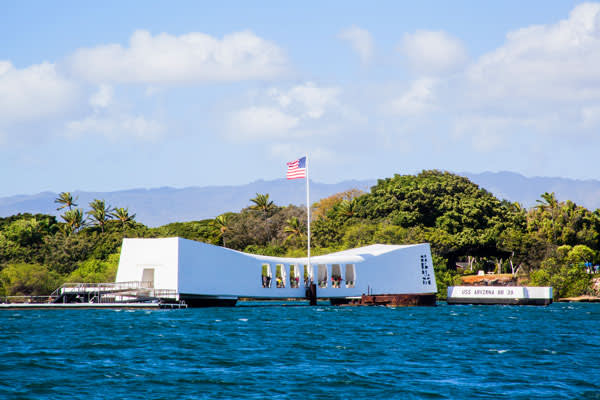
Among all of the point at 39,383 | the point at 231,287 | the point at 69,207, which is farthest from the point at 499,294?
the point at 69,207

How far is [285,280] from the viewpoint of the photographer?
51344mm

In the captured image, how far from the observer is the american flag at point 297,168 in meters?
48.5

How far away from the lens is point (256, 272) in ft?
160

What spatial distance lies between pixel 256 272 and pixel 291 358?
26754 mm

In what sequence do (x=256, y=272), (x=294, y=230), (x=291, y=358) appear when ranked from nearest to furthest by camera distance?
1. (x=291, y=358)
2. (x=256, y=272)
3. (x=294, y=230)

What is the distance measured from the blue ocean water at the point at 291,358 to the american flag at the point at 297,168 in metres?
14.1

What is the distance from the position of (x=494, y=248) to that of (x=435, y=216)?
6589 mm

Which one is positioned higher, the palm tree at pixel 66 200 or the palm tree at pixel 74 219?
the palm tree at pixel 66 200

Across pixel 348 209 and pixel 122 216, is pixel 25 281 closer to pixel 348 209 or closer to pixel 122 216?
pixel 122 216

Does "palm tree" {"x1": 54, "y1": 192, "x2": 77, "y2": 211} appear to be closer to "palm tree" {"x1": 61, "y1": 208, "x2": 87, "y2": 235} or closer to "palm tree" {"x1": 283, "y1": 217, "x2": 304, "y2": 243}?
"palm tree" {"x1": 61, "y1": 208, "x2": 87, "y2": 235}

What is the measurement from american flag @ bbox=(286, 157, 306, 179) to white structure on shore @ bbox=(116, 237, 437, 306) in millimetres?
5647

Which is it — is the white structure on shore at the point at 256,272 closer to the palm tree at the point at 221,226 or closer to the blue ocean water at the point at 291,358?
the blue ocean water at the point at 291,358

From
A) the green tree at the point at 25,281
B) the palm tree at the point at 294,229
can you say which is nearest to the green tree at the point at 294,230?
the palm tree at the point at 294,229

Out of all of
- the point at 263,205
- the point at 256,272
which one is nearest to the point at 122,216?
the point at 263,205
